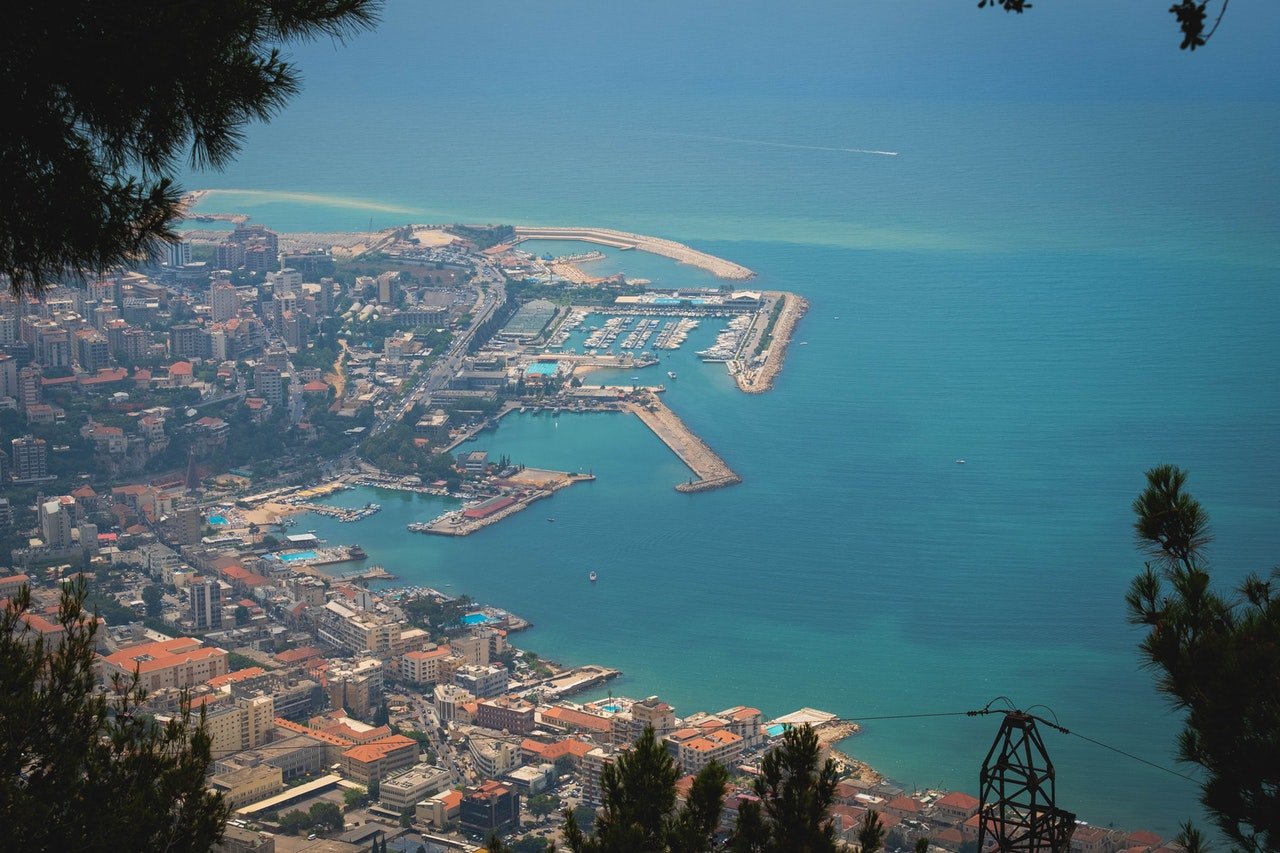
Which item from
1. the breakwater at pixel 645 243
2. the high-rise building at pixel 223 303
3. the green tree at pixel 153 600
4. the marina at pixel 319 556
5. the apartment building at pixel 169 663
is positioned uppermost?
the breakwater at pixel 645 243

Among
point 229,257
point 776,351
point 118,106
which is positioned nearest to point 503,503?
point 776,351

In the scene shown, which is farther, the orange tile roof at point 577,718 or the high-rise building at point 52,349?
the high-rise building at point 52,349

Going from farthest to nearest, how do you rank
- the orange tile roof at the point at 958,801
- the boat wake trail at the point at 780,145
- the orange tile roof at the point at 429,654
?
the boat wake trail at the point at 780,145, the orange tile roof at the point at 429,654, the orange tile roof at the point at 958,801

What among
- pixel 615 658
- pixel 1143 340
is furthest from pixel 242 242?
pixel 615 658

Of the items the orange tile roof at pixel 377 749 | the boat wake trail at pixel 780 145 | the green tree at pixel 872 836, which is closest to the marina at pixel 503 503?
the orange tile roof at pixel 377 749

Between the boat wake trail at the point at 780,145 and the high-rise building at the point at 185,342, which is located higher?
the boat wake trail at the point at 780,145

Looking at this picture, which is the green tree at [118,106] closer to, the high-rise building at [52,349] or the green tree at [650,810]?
the green tree at [650,810]

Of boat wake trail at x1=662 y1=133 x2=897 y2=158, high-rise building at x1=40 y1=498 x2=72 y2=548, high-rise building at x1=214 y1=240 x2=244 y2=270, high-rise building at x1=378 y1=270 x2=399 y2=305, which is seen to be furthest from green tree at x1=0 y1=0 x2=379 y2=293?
boat wake trail at x1=662 y1=133 x2=897 y2=158

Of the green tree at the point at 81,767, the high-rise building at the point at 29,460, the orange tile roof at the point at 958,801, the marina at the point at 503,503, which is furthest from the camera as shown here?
the high-rise building at the point at 29,460
